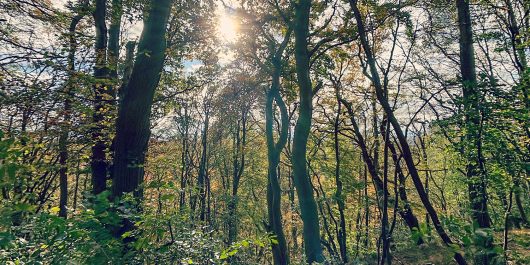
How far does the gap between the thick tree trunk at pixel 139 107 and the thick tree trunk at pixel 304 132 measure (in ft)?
13.1

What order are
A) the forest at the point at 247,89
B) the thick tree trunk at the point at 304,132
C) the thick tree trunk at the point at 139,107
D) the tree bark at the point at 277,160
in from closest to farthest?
the forest at the point at 247,89 < the thick tree trunk at the point at 139,107 < the thick tree trunk at the point at 304,132 < the tree bark at the point at 277,160

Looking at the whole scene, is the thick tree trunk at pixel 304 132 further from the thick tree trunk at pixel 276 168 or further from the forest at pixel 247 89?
the thick tree trunk at pixel 276 168

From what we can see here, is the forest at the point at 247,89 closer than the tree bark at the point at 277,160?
Yes

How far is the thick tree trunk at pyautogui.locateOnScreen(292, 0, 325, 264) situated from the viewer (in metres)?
7.84

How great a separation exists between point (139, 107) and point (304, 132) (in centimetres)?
469

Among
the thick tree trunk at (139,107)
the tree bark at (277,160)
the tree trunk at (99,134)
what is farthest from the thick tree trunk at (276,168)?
the thick tree trunk at (139,107)

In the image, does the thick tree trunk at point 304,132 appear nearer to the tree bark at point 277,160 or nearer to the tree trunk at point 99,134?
the tree bark at point 277,160

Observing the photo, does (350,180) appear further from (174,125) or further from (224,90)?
(174,125)

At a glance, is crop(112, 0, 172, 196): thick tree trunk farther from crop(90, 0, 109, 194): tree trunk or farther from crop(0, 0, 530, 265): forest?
crop(90, 0, 109, 194): tree trunk

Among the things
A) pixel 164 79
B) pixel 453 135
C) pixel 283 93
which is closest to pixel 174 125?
pixel 283 93

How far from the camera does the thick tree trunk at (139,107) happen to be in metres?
4.46

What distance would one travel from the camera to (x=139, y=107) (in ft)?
15.0

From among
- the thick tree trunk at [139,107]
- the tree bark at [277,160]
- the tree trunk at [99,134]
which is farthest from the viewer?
the tree bark at [277,160]

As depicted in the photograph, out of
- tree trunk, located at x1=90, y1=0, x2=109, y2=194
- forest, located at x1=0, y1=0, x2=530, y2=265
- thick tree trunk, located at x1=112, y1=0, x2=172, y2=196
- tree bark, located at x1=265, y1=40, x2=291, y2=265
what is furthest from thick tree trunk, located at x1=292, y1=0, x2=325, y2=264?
tree trunk, located at x1=90, y1=0, x2=109, y2=194
